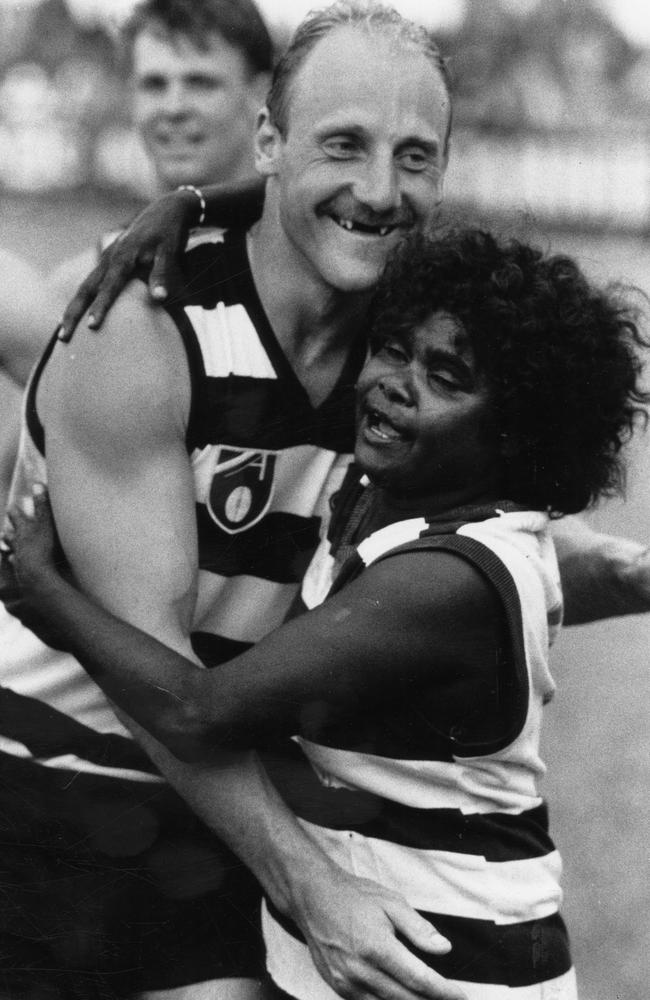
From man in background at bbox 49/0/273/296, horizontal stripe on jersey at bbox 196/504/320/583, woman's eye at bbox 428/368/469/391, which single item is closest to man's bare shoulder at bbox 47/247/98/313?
man in background at bbox 49/0/273/296

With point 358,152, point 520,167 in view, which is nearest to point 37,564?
point 358,152

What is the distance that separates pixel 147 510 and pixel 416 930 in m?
0.71

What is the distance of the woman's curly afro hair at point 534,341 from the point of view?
181 centimetres

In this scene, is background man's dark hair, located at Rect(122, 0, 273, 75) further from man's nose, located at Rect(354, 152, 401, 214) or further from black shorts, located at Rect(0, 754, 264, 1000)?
black shorts, located at Rect(0, 754, 264, 1000)

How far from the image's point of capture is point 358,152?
203 centimetres

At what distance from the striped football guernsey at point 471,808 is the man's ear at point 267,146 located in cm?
69

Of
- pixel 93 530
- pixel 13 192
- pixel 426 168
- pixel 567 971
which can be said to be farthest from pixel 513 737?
pixel 13 192

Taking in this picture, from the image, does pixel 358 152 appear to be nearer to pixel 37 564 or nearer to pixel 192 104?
pixel 37 564

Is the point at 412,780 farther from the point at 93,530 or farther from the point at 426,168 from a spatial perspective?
the point at 426,168

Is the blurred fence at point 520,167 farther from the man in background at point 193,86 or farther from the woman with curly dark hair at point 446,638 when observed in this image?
the woman with curly dark hair at point 446,638

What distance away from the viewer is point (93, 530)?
1.94 meters

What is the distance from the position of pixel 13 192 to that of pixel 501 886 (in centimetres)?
152

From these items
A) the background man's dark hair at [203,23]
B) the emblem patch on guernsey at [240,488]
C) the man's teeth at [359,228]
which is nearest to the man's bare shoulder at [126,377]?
the emblem patch on guernsey at [240,488]

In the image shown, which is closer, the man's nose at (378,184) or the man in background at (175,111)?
the man's nose at (378,184)
